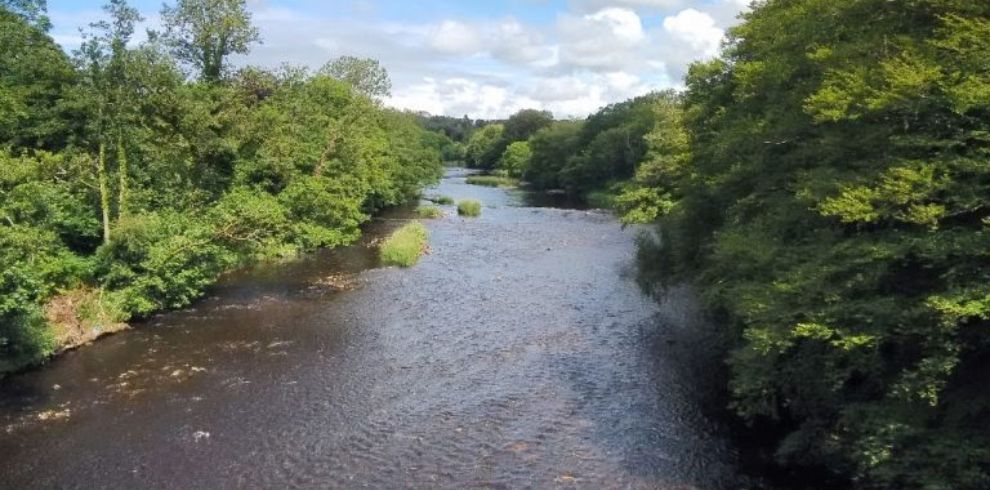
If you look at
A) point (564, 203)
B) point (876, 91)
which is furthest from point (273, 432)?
point (564, 203)

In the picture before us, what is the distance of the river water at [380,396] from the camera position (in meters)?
17.5

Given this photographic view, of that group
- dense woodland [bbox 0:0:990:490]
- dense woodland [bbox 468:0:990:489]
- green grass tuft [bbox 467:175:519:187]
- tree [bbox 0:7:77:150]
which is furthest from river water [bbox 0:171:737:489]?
green grass tuft [bbox 467:175:519:187]

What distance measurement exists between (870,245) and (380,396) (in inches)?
580

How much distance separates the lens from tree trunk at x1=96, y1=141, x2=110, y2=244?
99.9 ft

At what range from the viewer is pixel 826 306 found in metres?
15.0

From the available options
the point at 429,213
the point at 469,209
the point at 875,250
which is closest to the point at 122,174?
the point at 875,250

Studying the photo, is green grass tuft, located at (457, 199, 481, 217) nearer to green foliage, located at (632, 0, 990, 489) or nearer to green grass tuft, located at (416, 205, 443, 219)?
green grass tuft, located at (416, 205, 443, 219)

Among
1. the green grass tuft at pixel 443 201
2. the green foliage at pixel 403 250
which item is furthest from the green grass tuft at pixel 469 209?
the green foliage at pixel 403 250

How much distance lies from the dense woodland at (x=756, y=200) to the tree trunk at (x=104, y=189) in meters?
0.23

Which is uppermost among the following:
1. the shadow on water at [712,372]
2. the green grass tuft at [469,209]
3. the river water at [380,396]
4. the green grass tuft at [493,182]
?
the green grass tuft at [493,182]

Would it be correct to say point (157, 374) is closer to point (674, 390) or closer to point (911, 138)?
point (674, 390)

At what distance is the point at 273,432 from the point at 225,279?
70.6 ft

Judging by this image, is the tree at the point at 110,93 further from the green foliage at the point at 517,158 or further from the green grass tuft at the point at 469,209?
the green foliage at the point at 517,158

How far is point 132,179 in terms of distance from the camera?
33.7m
